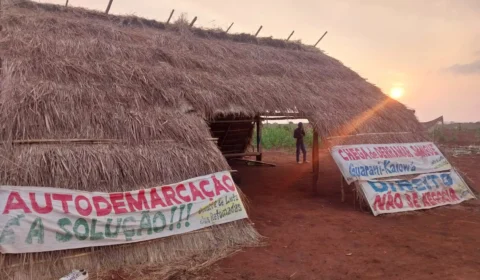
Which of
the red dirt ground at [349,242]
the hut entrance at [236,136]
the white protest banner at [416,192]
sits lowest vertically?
the red dirt ground at [349,242]

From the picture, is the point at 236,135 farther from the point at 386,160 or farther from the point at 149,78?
the point at 149,78

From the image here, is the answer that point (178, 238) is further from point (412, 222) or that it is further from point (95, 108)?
point (412, 222)

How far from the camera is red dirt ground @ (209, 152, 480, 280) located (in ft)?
15.1

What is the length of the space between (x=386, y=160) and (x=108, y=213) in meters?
5.81

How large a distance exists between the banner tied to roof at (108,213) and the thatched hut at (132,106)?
12 centimetres

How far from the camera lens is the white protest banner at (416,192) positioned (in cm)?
723

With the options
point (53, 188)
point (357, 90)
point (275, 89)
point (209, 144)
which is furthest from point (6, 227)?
point (357, 90)

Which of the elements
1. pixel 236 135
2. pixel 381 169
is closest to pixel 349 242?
pixel 381 169

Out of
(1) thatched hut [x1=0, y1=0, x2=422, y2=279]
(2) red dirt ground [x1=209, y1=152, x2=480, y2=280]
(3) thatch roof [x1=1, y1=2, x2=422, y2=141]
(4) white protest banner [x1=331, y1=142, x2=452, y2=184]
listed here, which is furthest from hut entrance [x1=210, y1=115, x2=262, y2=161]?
(4) white protest banner [x1=331, y1=142, x2=452, y2=184]

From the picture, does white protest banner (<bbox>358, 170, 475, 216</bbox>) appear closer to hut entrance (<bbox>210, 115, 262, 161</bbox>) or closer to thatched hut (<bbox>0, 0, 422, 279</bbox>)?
Result: thatched hut (<bbox>0, 0, 422, 279</bbox>)

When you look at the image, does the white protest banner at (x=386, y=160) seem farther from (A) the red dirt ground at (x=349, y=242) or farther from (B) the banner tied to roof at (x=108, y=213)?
(B) the banner tied to roof at (x=108, y=213)

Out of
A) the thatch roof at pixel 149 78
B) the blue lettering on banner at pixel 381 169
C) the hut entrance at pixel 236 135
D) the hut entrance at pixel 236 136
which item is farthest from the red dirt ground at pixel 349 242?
the hut entrance at pixel 236 136

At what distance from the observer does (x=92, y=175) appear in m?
4.82

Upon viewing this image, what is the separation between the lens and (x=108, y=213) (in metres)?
4.76
